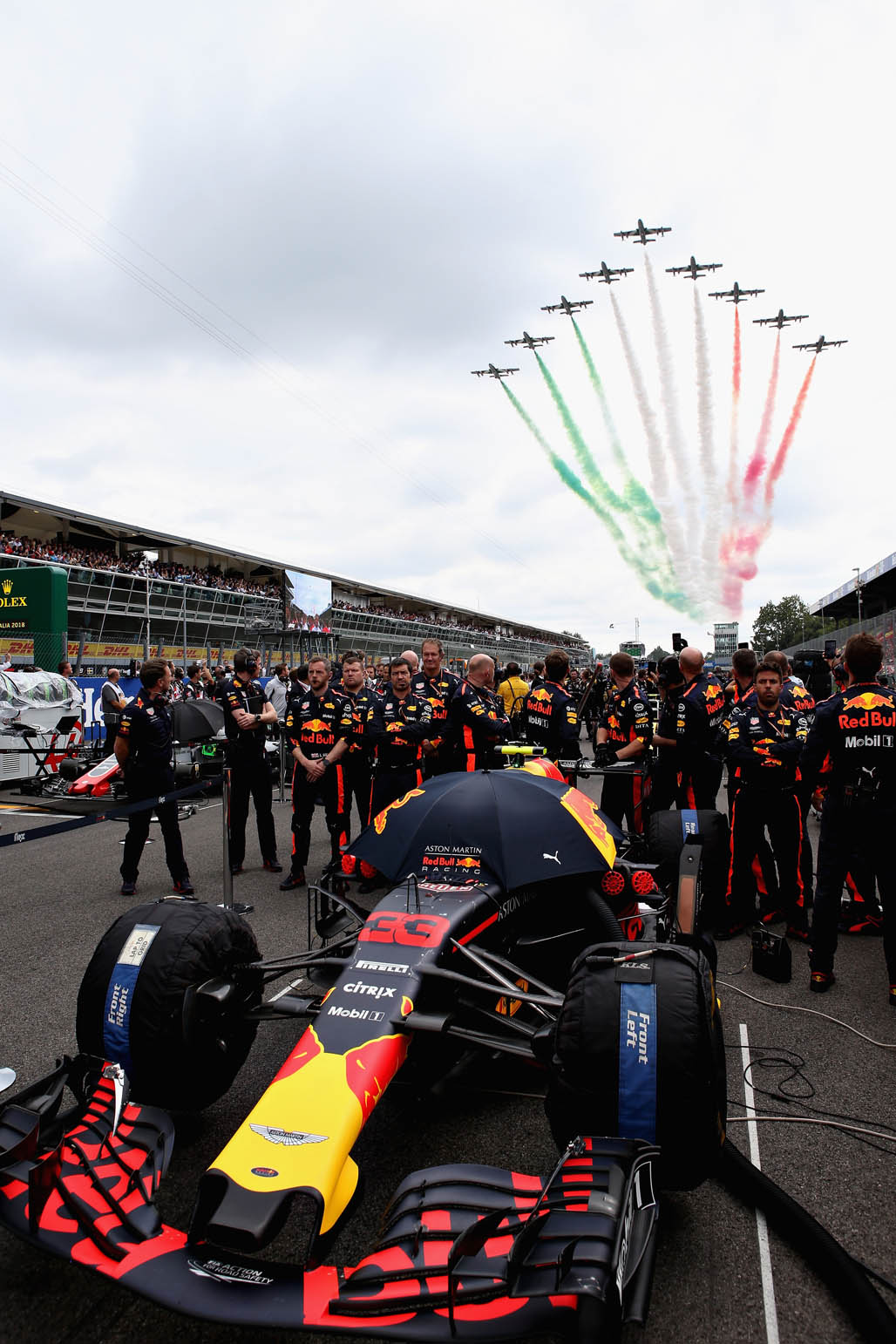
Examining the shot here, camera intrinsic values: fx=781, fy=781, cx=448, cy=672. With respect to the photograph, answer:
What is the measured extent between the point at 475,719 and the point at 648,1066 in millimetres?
4946

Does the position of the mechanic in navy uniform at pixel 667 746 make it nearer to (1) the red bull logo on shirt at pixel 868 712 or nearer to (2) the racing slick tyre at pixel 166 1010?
(1) the red bull logo on shirt at pixel 868 712

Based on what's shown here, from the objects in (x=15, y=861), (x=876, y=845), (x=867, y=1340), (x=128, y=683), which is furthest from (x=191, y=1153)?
(x=128, y=683)

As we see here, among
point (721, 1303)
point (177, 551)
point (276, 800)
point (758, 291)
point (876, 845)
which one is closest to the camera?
point (721, 1303)

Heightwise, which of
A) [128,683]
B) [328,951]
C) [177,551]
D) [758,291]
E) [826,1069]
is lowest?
[826,1069]

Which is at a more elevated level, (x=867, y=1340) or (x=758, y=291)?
(x=758, y=291)

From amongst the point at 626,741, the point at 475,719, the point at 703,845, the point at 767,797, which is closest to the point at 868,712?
the point at 703,845

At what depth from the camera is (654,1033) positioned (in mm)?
2176

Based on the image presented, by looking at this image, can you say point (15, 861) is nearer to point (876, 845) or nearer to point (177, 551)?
point (876, 845)

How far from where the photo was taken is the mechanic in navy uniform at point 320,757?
6590 mm

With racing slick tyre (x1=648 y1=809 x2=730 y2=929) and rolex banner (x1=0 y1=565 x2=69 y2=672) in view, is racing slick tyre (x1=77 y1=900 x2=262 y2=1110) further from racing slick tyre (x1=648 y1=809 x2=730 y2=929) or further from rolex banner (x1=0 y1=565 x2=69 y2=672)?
rolex banner (x1=0 y1=565 x2=69 y2=672)

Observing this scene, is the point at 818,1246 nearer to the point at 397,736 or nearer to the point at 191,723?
the point at 397,736

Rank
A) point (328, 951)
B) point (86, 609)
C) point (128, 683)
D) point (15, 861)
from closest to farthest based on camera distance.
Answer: point (328, 951)
point (15, 861)
point (128, 683)
point (86, 609)

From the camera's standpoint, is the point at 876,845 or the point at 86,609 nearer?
the point at 876,845

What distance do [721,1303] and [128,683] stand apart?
578 inches
